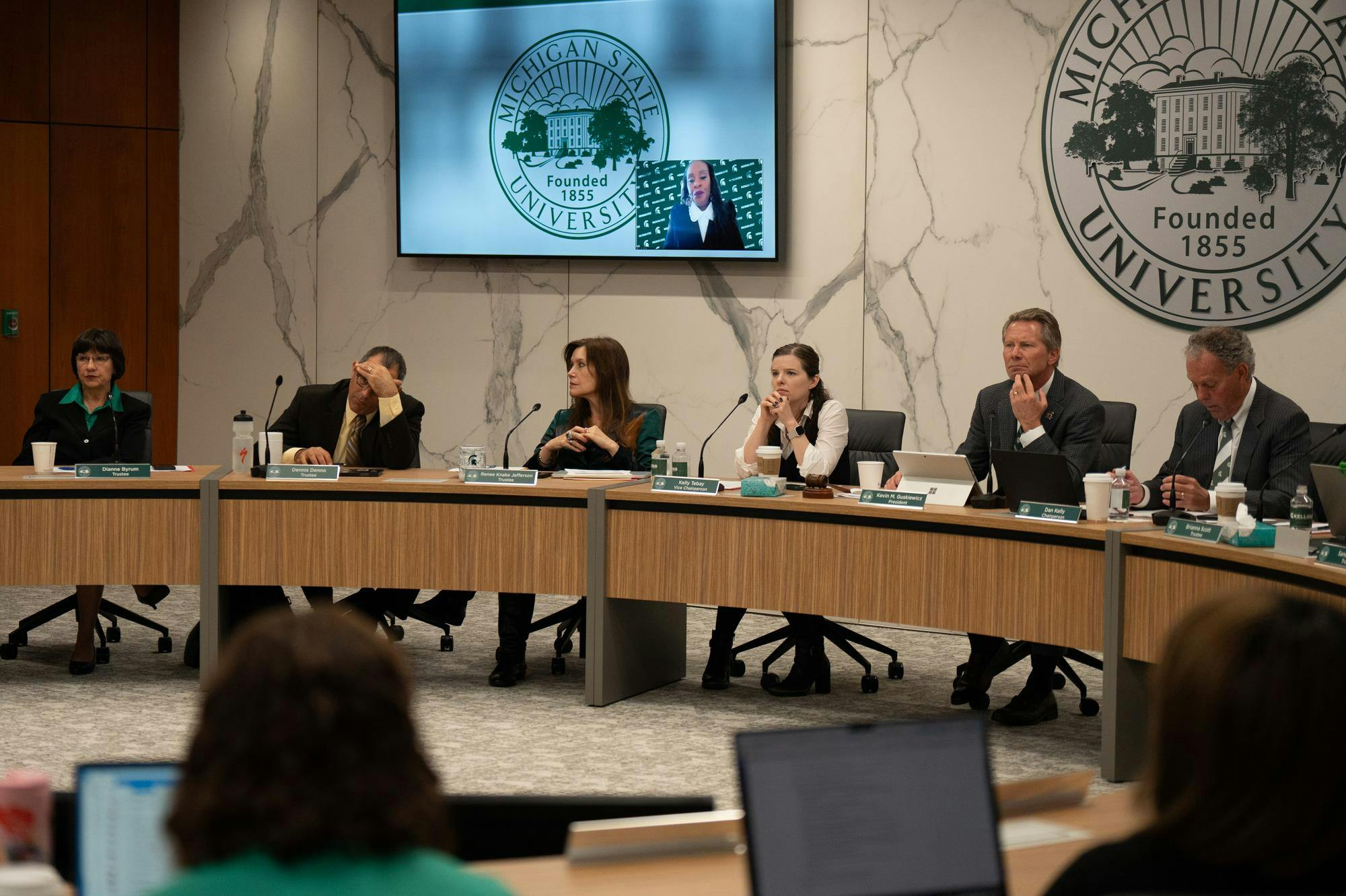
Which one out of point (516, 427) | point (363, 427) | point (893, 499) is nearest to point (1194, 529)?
point (893, 499)

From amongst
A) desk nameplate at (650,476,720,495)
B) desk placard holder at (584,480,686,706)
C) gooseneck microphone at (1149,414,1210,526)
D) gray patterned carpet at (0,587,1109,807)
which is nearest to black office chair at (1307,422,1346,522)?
gooseneck microphone at (1149,414,1210,526)

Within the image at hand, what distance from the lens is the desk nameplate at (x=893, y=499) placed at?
4238mm

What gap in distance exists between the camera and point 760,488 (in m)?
4.48

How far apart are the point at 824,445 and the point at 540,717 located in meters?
1.32

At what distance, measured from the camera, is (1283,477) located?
13.7 ft

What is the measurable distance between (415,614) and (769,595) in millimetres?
1477

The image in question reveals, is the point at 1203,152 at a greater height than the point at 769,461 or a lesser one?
greater

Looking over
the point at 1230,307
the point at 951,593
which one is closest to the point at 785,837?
the point at 951,593

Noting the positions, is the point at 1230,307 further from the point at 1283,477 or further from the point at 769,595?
the point at 769,595

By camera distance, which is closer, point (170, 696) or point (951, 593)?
point (951, 593)

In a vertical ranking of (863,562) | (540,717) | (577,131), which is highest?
(577,131)

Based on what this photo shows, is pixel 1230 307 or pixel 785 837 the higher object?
pixel 1230 307

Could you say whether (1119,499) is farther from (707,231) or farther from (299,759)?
(299,759)

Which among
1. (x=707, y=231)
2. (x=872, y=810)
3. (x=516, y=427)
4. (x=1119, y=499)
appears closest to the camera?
(x=872, y=810)
